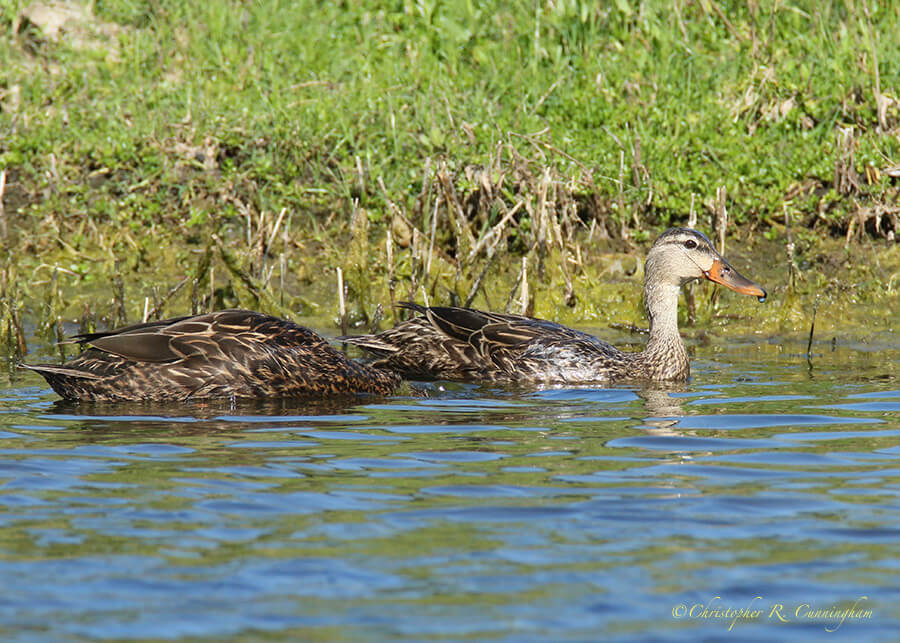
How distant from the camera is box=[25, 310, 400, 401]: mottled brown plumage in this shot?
8766 millimetres

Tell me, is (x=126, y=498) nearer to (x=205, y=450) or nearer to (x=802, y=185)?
(x=205, y=450)

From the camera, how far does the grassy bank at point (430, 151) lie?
38.1 feet

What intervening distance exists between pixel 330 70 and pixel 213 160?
2090 millimetres

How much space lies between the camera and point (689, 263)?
10.5 metres

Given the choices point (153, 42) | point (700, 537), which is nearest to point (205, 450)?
point (700, 537)

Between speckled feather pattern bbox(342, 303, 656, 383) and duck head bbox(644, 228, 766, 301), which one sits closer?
speckled feather pattern bbox(342, 303, 656, 383)

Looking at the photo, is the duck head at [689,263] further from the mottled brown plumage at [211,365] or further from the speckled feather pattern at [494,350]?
the mottled brown plumage at [211,365]

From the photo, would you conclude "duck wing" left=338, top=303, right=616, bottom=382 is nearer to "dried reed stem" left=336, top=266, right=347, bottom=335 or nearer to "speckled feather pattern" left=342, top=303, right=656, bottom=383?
"speckled feather pattern" left=342, top=303, right=656, bottom=383

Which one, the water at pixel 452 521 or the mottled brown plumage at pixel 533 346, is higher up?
the mottled brown plumage at pixel 533 346

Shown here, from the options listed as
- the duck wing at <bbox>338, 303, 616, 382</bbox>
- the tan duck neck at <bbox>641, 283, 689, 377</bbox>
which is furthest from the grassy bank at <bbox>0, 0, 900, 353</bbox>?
the tan duck neck at <bbox>641, 283, 689, 377</bbox>

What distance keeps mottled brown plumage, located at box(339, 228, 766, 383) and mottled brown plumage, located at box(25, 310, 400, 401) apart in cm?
71

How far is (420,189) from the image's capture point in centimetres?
1240

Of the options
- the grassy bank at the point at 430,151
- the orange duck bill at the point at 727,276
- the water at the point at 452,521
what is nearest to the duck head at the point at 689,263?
the orange duck bill at the point at 727,276

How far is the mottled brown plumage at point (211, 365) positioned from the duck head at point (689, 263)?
7.97 ft
